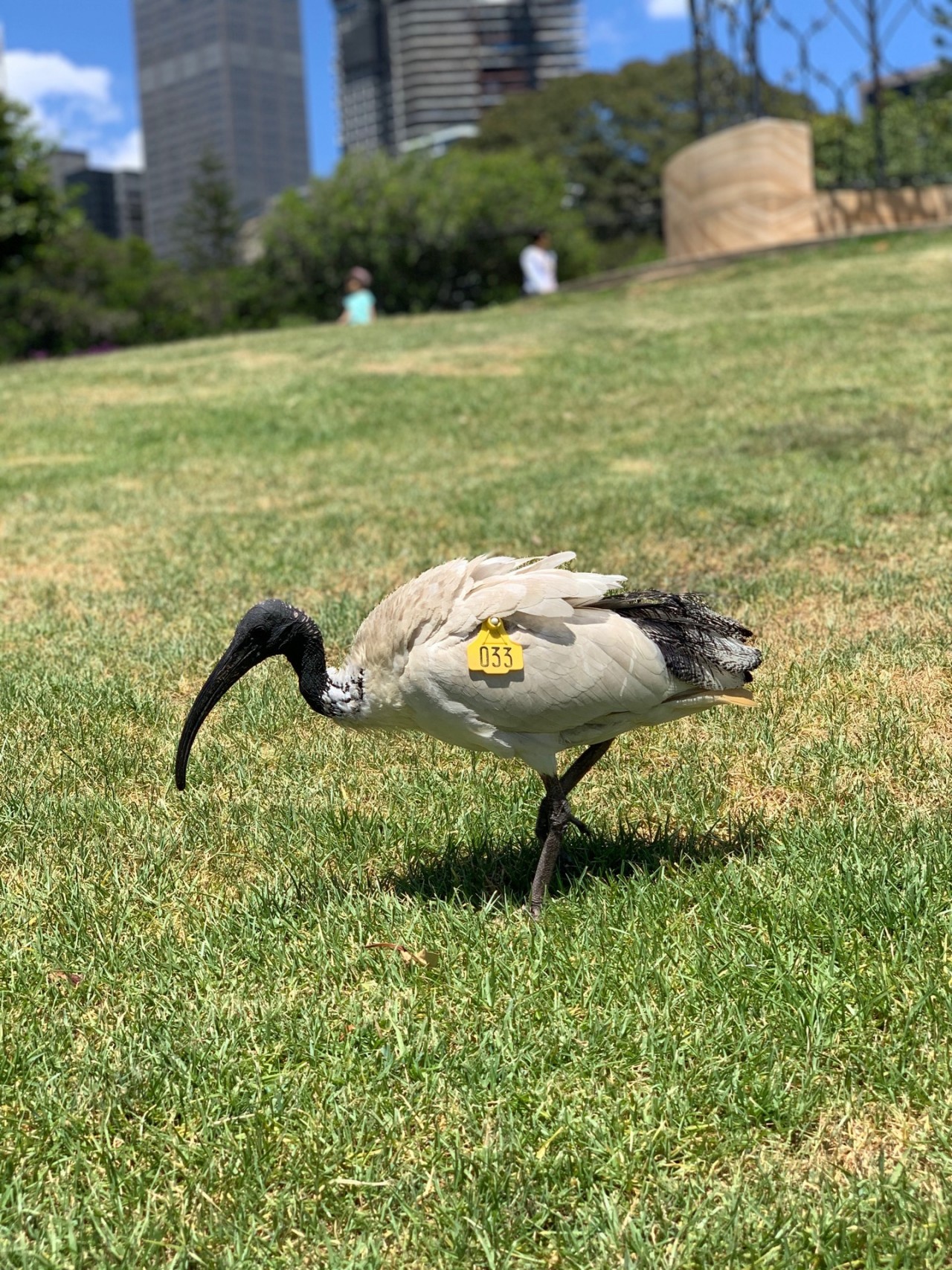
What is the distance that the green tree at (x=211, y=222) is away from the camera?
82.1 m

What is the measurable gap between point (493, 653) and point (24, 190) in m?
34.9

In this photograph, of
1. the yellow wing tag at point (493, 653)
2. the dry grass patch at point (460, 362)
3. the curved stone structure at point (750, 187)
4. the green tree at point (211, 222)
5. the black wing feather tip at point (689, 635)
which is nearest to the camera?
the yellow wing tag at point (493, 653)

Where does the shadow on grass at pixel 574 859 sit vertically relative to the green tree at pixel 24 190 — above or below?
below

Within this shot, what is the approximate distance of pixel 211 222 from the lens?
83812 mm

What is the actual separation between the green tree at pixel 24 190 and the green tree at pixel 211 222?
46.4 meters

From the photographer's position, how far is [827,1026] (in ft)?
10.7

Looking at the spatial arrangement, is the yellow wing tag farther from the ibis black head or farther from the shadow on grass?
the shadow on grass

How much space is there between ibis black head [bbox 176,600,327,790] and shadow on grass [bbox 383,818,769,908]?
72 cm

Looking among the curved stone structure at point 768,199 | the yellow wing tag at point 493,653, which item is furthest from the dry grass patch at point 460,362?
the yellow wing tag at point 493,653

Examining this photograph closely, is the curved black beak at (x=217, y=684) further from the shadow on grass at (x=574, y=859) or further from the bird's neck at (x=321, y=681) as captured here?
the shadow on grass at (x=574, y=859)

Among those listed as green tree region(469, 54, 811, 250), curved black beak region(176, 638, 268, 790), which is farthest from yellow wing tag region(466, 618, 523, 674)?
green tree region(469, 54, 811, 250)

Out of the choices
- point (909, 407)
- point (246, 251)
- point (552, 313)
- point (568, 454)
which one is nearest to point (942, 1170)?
point (568, 454)

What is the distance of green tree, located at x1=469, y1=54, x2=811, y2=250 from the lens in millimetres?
79438

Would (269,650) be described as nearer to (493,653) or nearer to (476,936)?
(493,653)
